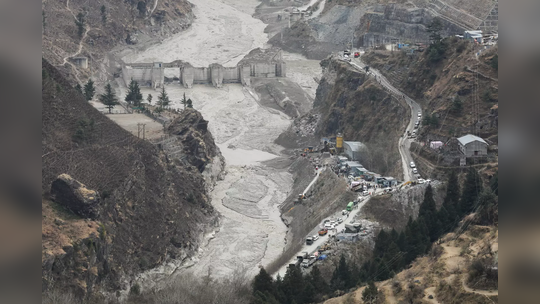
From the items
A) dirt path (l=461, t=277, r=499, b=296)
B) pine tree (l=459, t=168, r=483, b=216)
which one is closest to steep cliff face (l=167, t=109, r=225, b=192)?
pine tree (l=459, t=168, r=483, b=216)

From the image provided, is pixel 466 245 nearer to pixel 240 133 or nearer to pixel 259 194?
pixel 259 194

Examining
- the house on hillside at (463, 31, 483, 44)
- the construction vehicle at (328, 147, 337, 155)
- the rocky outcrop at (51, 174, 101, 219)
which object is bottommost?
the construction vehicle at (328, 147, 337, 155)

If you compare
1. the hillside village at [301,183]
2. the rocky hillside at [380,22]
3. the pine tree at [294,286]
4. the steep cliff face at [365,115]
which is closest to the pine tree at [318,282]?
the hillside village at [301,183]

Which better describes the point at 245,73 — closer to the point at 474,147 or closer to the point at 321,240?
the point at 474,147

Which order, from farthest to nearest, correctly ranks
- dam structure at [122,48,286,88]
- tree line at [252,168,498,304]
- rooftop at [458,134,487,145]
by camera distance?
dam structure at [122,48,286,88] < rooftop at [458,134,487,145] < tree line at [252,168,498,304]

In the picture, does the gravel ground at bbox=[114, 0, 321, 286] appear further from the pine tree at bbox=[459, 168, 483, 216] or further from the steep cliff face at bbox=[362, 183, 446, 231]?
the pine tree at bbox=[459, 168, 483, 216]

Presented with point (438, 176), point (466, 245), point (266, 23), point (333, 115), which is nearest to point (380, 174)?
point (438, 176)
